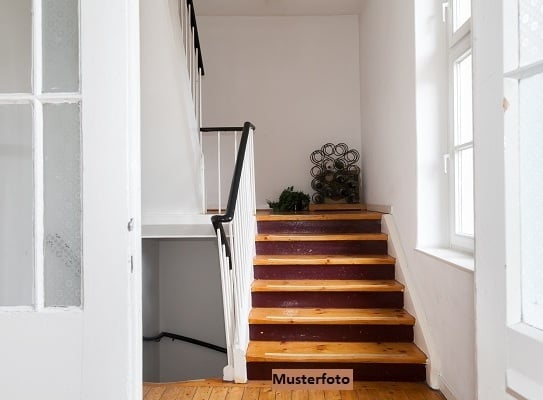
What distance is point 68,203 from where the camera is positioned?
1140mm

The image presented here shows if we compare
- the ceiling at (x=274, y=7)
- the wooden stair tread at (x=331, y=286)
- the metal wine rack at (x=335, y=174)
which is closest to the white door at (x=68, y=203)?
the wooden stair tread at (x=331, y=286)

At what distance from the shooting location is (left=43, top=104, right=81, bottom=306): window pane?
3.69 feet

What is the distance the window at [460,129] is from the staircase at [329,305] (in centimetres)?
66

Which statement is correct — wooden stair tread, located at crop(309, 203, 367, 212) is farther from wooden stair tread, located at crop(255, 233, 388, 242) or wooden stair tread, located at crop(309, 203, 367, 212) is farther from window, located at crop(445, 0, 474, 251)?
window, located at crop(445, 0, 474, 251)

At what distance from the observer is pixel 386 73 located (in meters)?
3.18

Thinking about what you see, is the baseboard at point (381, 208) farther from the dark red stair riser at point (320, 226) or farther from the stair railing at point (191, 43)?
the stair railing at point (191, 43)

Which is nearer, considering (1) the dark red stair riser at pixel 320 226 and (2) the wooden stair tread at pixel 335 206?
(1) the dark red stair riser at pixel 320 226

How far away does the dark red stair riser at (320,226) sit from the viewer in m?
3.24

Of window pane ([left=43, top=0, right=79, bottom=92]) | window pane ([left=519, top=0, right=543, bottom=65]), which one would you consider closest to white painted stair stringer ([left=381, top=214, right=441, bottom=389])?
window pane ([left=519, top=0, right=543, bottom=65])

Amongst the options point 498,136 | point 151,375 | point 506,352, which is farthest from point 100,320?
point 151,375

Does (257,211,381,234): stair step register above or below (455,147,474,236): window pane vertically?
below

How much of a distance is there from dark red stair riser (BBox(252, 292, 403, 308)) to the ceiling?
3358mm

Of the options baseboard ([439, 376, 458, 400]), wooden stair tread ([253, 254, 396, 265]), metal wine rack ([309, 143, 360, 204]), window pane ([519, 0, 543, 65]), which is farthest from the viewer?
Result: metal wine rack ([309, 143, 360, 204])

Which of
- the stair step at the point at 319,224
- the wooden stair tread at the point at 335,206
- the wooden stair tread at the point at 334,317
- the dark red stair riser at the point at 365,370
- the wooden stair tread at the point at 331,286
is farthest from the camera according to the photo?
the wooden stair tread at the point at 335,206
